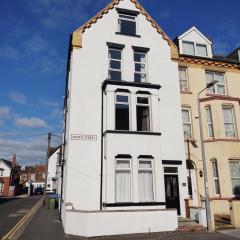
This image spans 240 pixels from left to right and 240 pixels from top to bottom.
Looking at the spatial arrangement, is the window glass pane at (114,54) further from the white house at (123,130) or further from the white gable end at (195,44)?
the white gable end at (195,44)

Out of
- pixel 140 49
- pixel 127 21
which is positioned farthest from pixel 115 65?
pixel 127 21

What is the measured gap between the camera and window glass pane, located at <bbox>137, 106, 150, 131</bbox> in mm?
16078

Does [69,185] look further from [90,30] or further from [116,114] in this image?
[90,30]

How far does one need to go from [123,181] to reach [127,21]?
11.5 metres

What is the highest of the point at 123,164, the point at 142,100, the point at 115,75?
the point at 115,75

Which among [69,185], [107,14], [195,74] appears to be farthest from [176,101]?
[69,185]

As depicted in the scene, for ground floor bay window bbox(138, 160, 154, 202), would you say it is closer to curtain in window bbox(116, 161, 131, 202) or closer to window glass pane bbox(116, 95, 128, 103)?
curtain in window bbox(116, 161, 131, 202)

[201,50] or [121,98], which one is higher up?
[201,50]

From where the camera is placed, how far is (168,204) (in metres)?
16.0

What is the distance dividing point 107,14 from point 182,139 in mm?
10097

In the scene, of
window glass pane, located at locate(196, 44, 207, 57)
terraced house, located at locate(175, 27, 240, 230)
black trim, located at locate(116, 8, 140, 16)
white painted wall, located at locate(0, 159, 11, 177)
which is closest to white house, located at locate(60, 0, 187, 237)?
black trim, located at locate(116, 8, 140, 16)

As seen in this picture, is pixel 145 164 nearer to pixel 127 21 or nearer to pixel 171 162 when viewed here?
pixel 171 162

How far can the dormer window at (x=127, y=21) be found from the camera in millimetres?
18703

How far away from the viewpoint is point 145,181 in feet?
48.7
